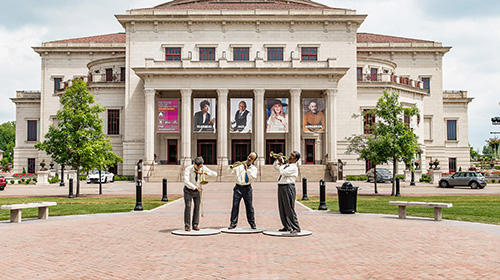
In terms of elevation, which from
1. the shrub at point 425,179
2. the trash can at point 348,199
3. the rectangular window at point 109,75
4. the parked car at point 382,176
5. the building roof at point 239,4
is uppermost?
the building roof at point 239,4

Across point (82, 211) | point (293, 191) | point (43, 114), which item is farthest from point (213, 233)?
point (43, 114)

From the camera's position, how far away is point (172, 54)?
52781mm

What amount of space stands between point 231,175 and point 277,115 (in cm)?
827

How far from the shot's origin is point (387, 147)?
29.0 m

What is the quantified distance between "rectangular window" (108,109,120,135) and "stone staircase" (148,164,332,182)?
11.4 m

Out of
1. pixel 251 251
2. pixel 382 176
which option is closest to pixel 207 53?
pixel 382 176

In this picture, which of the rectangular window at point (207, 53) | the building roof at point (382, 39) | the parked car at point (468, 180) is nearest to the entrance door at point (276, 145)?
the rectangular window at point (207, 53)

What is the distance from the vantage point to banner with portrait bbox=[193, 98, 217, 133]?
4700 cm

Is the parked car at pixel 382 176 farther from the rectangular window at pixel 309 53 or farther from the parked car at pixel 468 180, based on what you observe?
the rectangular window at pixel 309 53

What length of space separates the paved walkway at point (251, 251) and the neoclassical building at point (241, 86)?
30.5 m

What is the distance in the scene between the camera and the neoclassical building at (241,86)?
4747 centimetres

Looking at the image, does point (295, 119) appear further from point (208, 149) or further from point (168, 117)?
point (168, 117)

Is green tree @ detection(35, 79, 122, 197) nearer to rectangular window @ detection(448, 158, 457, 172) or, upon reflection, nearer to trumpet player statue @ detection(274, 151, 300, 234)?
trumpet player statue @ detection(274, 151, 300, 234)

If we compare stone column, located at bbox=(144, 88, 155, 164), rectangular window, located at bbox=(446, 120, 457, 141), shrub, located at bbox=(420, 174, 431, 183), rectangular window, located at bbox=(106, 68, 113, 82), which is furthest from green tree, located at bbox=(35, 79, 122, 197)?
rectangular window, located at bbox=(446, 120, 457, 141)
